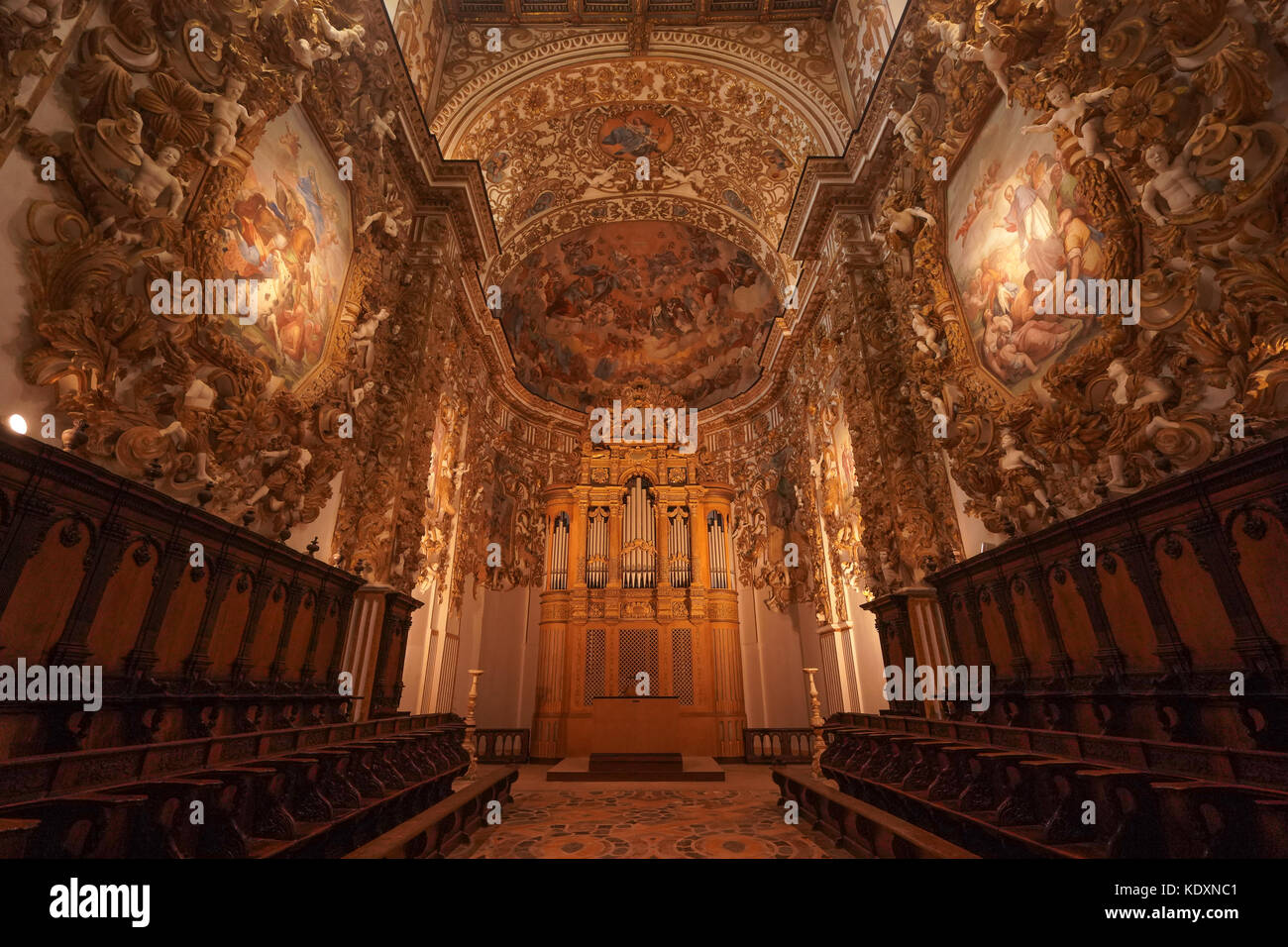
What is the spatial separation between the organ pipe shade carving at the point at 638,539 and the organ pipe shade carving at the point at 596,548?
0.50m

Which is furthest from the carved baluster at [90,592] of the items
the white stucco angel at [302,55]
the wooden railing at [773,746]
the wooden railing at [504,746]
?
the wooden railing at [773,746]

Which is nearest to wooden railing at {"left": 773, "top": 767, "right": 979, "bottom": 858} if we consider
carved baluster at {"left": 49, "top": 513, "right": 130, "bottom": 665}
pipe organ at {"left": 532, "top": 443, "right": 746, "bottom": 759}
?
carved baluster at {"left": 49, "top": 513, "right": 130, "bottom": 665}

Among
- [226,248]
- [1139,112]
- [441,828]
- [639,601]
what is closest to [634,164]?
[639,601]

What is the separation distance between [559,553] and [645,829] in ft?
32.0

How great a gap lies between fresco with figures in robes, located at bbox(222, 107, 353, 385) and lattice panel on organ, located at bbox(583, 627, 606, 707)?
30.9ft

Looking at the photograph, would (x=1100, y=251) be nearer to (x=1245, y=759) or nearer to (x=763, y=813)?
(x=1245, y=759)

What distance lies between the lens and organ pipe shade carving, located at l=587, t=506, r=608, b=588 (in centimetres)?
1443

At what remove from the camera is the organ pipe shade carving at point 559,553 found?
1446 cm

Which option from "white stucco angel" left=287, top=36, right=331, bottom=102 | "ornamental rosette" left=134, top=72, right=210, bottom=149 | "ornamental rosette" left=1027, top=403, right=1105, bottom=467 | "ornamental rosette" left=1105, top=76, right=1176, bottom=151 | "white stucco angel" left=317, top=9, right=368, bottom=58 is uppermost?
"white stucco angel" left=317, top=9, right=368, bottom=58

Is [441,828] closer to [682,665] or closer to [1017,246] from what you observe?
[1017,246]

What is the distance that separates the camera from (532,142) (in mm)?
12625

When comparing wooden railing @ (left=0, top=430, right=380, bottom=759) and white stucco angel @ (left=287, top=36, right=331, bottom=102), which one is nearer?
wooden railing @ (left=0, top=430, right=380, bottom=759)

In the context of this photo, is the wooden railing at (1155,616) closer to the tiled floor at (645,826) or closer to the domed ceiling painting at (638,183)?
the tiled floor at (645,826)

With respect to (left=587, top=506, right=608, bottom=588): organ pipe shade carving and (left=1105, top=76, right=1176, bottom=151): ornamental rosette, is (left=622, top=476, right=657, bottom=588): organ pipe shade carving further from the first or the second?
(left=1105, top=76, right=1176, bottom=151): ornamental rosette
